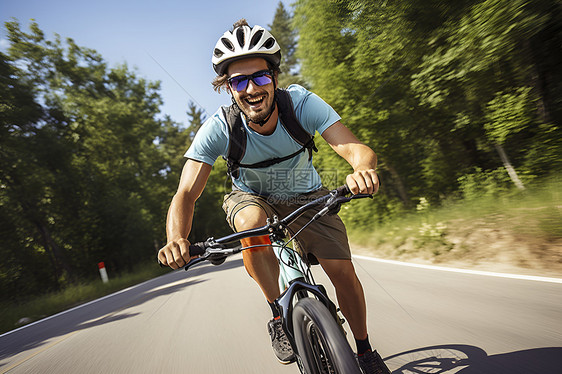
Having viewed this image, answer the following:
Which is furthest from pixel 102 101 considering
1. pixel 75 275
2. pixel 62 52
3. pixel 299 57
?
Answer: pixel 299 57

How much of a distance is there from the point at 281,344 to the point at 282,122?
63.0 inches

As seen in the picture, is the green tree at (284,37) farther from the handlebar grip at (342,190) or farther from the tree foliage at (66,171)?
the handlebar grip at (342,190)

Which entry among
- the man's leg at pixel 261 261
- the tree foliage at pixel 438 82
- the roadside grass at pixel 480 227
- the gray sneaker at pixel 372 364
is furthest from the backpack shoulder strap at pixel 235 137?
the tree foliage at pixel 438 82

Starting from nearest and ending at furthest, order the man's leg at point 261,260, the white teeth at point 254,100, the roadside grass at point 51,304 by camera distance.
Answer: the man's leg at point 261,260 → the white teeth at point 254,100 → the roadside grass at point 51,304

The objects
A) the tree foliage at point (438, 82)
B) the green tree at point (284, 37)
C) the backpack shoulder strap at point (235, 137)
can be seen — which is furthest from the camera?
the green tree at point (284, 37)

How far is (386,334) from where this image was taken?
3180 millimetres

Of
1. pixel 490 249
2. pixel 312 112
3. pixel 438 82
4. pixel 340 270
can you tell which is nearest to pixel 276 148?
pixel 312 112

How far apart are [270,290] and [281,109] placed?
4.18ft

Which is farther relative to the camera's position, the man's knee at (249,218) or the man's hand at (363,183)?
the man's knee at (249,218)

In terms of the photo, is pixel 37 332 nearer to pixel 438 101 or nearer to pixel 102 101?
pixel 438 101

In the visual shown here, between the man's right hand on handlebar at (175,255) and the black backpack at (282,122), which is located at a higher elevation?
the black backpack at (282,122)

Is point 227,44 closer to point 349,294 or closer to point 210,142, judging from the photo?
point 210,142

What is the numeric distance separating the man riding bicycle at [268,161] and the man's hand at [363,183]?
0.28 metres

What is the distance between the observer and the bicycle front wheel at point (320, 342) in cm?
165
